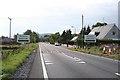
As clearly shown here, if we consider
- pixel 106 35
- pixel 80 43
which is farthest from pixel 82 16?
pixel 106 35

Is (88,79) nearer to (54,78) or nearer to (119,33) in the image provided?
(54,78)

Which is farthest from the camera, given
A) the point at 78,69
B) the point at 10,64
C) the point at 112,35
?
the point at 112,35

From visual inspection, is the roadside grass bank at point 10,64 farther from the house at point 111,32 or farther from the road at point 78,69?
the house at point 111,32

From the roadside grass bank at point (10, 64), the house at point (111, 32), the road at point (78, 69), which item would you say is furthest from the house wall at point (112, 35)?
the road at point (78, 69)

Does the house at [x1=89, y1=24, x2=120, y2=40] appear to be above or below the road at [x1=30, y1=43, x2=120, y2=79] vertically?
above

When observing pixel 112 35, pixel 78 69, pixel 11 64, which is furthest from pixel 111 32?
pixel 78 69

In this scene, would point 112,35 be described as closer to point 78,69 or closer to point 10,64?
point 10,64

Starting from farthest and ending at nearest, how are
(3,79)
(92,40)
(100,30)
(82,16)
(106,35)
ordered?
(100,30) < (106,35) < (82,16) < (92,40) < (3,79)

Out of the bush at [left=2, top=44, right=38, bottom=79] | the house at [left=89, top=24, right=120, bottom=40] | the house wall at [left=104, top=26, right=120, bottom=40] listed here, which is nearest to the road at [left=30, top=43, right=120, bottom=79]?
the bush at [left=2, top=44, right=38, bottom=79]

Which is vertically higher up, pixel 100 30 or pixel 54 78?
pixel 100 30

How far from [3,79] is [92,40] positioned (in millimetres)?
52433

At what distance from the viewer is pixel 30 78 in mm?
14156

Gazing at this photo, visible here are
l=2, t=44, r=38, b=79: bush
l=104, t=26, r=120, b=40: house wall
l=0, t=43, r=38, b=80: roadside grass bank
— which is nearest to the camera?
l=0, t=43, r=38, b=80: roadside grass bank

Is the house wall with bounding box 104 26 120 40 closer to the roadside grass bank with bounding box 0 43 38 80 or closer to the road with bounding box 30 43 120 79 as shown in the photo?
the roadside grass bank with bounding box 0 43 38 80
